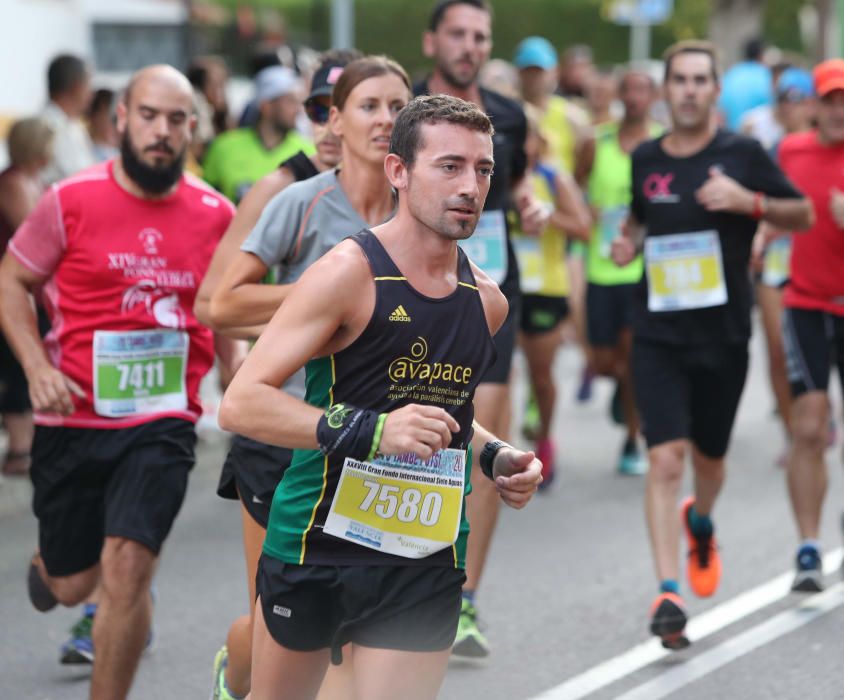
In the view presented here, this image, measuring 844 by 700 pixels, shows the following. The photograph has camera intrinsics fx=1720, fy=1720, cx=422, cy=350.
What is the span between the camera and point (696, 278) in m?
6.79

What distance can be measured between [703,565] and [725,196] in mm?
1531

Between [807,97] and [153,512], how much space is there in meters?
7.77

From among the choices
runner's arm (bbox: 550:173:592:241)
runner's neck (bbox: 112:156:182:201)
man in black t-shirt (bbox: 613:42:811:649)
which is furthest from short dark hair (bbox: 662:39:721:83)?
runner's neck (bbox: 112:156:182:201)

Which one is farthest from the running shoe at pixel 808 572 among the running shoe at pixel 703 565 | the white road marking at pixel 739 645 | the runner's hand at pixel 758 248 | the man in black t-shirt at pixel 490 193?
the man in black t-shirt at pixel 490 193

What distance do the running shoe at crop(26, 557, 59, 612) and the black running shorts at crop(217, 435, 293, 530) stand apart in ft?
3.37

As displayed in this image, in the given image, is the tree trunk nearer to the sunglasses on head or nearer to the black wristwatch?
the sunglasses on head

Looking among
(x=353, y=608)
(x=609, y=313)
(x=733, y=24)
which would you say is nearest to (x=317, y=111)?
(x=353, y=608)

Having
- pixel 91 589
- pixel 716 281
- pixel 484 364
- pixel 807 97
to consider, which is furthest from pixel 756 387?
pixel 484 364

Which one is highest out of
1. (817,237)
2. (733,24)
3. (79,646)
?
(733,24)

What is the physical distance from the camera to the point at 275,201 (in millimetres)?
5172

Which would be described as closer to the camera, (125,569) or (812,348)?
(125,569)

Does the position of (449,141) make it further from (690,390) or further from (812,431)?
(812,431)

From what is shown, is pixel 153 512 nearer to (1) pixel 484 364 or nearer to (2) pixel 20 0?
(1) pixel 484 364

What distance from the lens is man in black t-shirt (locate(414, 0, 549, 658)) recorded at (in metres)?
6.72
